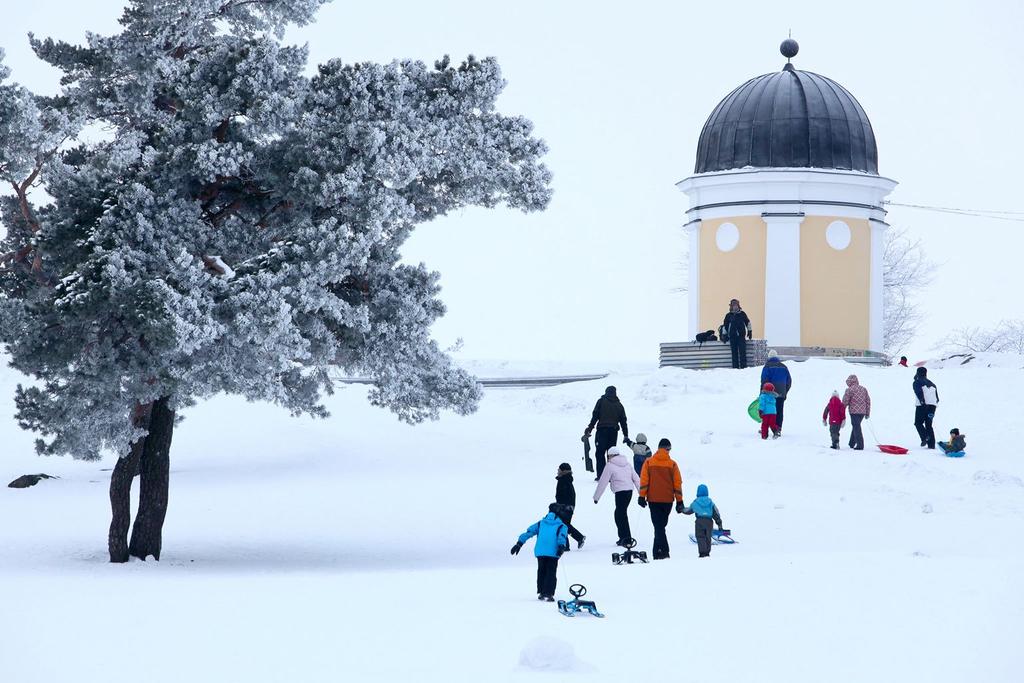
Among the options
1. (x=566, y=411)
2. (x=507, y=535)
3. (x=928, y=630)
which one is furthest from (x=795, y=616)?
(x=566, y=411)

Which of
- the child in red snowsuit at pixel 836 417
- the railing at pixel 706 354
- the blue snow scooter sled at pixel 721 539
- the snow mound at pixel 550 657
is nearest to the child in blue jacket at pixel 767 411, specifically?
the child in red snowsuit at pixel 836 417

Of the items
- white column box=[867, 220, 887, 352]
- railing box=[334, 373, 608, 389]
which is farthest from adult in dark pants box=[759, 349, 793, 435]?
white column box=[867, 220, 887, 352]

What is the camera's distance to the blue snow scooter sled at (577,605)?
12.7 meters

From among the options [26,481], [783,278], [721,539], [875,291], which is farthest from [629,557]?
[875,291]

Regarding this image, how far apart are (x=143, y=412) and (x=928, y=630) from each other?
11135 millimetres

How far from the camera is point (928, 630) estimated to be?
39.2 ft

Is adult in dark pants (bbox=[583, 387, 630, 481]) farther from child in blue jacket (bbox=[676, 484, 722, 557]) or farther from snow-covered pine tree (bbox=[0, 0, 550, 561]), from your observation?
child in blue jacket (bbox=[676, 484, 722, 557])

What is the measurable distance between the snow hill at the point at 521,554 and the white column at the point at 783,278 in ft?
19.1

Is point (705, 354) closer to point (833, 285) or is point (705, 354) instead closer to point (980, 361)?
point (833, 285)

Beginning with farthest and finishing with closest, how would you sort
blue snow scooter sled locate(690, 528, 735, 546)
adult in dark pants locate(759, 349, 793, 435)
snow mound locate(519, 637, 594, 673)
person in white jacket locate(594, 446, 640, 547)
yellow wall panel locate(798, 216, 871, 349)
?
1. yellow wall panel locate(798, 216, 871, 349)
2. adult in dark pants locate(759, 349, 793, 435)
3. blue snow scooter sled locate(690, 528, 735, 546)
4. person in white jacket locate(594, 446, 640, 547)
5. snow mound locate(519, 637, 594, 673)

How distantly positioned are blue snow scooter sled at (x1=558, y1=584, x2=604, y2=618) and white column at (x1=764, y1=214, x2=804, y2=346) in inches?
1115

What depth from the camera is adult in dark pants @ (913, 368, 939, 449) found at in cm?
2620

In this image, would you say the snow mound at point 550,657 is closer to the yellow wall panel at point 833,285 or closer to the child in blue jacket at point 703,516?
the child in blue jacket at point 703,516

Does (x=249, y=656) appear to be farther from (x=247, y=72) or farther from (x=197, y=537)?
(x=197, y=537)
